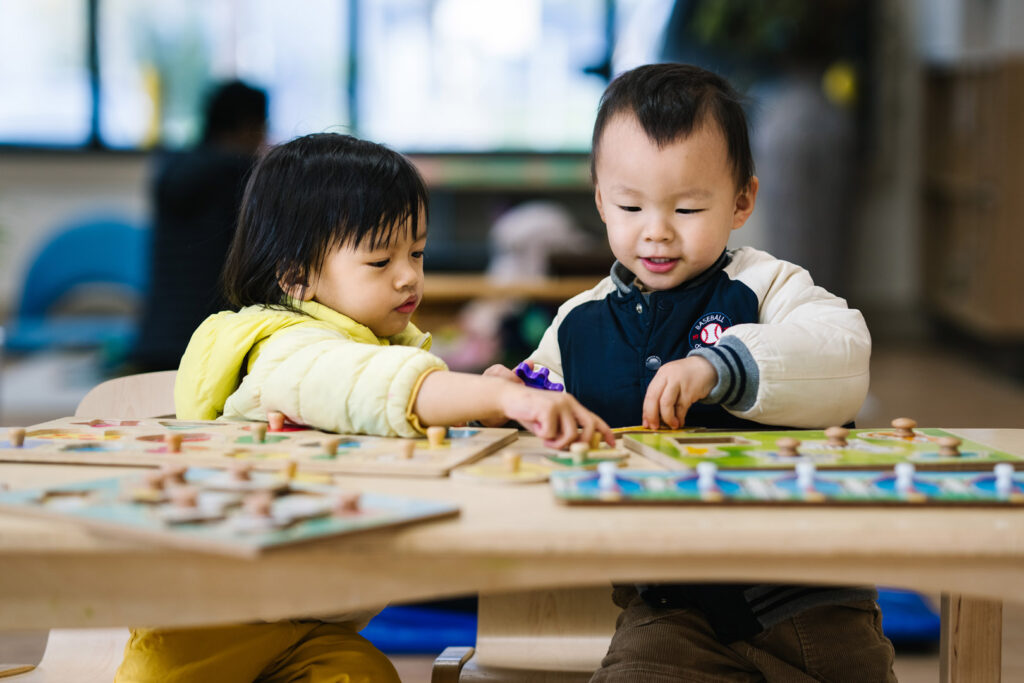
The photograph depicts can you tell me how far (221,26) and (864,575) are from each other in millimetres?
5332

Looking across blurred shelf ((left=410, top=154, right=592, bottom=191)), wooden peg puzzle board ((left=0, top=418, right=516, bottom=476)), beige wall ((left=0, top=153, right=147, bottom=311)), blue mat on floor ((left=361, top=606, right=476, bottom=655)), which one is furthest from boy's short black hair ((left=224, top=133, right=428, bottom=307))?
beige wall ((left=0, top=153, right=147, bottom=311))

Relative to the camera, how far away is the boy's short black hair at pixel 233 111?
302cm

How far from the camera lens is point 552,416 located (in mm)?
838

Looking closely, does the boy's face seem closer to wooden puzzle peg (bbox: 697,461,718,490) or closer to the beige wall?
wooden puzzle peg (bbox: 697,461,718,490)

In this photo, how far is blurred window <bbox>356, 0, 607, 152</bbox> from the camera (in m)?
5.46

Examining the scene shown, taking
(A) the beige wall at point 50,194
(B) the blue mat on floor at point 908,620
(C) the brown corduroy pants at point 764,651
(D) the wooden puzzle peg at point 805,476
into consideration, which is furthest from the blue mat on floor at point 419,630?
(A) the beige wall at point 50,194

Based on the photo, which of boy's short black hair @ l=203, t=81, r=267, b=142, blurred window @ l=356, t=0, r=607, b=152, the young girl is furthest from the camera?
blurred window @ l=356, t=0, r=607, b=152

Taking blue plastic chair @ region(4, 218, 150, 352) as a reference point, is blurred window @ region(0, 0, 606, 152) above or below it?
above

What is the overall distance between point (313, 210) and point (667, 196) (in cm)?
34

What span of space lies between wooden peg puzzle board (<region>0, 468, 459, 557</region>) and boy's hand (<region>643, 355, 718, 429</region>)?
0.33 meters

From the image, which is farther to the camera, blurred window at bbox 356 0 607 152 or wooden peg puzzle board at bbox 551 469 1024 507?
blurred window at bbox 356 0 607 152

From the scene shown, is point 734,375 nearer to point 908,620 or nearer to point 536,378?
point 536,378

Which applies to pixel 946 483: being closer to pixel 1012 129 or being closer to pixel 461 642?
pixel 461 642

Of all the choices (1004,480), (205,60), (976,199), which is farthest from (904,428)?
(205,60)
